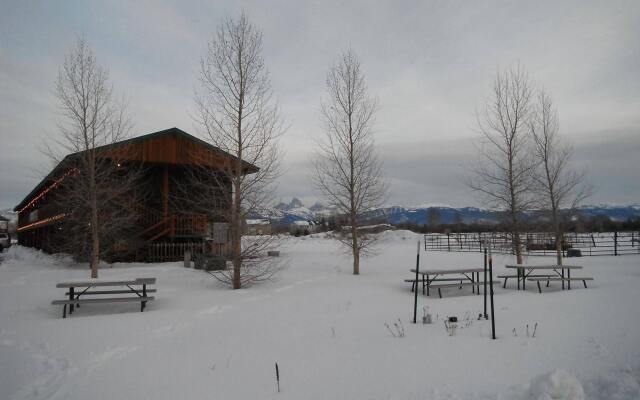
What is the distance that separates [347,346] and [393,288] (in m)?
5.96

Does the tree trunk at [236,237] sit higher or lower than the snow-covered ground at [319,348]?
higher

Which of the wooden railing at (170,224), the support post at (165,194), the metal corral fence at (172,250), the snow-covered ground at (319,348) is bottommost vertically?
the snow-covered ground at (319,348)

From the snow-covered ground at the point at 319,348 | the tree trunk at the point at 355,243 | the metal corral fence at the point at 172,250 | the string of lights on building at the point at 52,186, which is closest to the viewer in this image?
the snow-covered ground at the point at 319,348

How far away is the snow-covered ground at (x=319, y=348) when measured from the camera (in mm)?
4902

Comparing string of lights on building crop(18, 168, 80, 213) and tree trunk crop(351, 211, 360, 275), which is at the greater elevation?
string of lights on building crop(18, 168, 80, 213)

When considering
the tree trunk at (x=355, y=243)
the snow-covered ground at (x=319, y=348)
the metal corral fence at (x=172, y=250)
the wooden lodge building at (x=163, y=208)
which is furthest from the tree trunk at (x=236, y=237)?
the metal corral fence at (x=172, y=250)

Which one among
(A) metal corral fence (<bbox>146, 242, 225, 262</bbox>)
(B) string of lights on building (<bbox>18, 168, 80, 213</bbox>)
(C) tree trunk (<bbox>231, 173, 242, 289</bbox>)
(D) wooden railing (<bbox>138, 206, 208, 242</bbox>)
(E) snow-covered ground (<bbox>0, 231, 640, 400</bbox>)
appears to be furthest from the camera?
(D) wooden railing (<bbox>138, 206, 208, 242</bbox>)

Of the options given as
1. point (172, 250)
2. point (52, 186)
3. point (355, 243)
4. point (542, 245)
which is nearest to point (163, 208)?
point (172, 250)

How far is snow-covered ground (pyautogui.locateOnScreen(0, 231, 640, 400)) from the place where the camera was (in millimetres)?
4902

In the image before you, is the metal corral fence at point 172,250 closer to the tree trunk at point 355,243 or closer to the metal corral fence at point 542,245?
the tree trunk at point 355,243

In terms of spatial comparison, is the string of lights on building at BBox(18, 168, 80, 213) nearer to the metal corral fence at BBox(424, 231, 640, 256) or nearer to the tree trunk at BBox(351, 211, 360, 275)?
the tree trunk at BBox(351, 211, 360, 275)

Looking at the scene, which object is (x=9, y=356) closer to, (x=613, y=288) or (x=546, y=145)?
(x=613, y=288)

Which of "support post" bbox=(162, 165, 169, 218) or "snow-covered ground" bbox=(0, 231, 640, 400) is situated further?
"support post" bbox=(162, 165, 169, 218)

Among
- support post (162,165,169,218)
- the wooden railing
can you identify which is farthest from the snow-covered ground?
support post (162,165,169,218)
